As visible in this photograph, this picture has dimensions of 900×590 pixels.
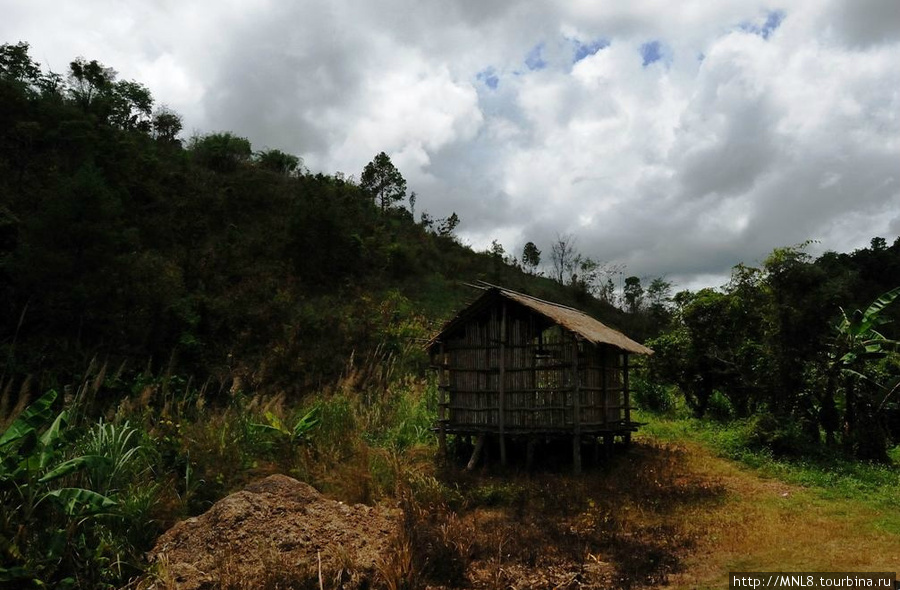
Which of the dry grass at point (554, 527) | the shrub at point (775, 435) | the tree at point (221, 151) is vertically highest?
the tree at point (221, 151)

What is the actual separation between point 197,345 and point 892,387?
1884 cm

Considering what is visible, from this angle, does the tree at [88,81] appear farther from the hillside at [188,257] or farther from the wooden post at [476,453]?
the wooden post at [476,453]

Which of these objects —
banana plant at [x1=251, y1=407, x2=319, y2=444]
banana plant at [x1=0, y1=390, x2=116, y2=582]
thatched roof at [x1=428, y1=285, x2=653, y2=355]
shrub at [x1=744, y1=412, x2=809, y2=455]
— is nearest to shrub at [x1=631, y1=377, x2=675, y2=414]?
shrub at [x1=744, y1=412, x2=809, y2=455]

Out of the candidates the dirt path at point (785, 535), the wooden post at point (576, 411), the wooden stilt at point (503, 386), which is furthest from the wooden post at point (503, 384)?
the dirt path at point (785, 535)

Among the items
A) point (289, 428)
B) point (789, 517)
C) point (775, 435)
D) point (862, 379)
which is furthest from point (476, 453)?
point (862, 379)

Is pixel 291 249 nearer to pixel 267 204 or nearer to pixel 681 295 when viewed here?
pixel 267 204

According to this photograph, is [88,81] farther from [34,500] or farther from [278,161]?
[34,500]

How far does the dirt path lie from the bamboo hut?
262cm

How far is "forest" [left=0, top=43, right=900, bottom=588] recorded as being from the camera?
20.6ft

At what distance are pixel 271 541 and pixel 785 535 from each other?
5.83 meters

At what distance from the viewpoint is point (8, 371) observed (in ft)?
50.5

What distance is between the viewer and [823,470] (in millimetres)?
10383

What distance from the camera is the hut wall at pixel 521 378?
1089 centimetres

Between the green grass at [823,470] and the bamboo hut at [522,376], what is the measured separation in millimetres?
2188
